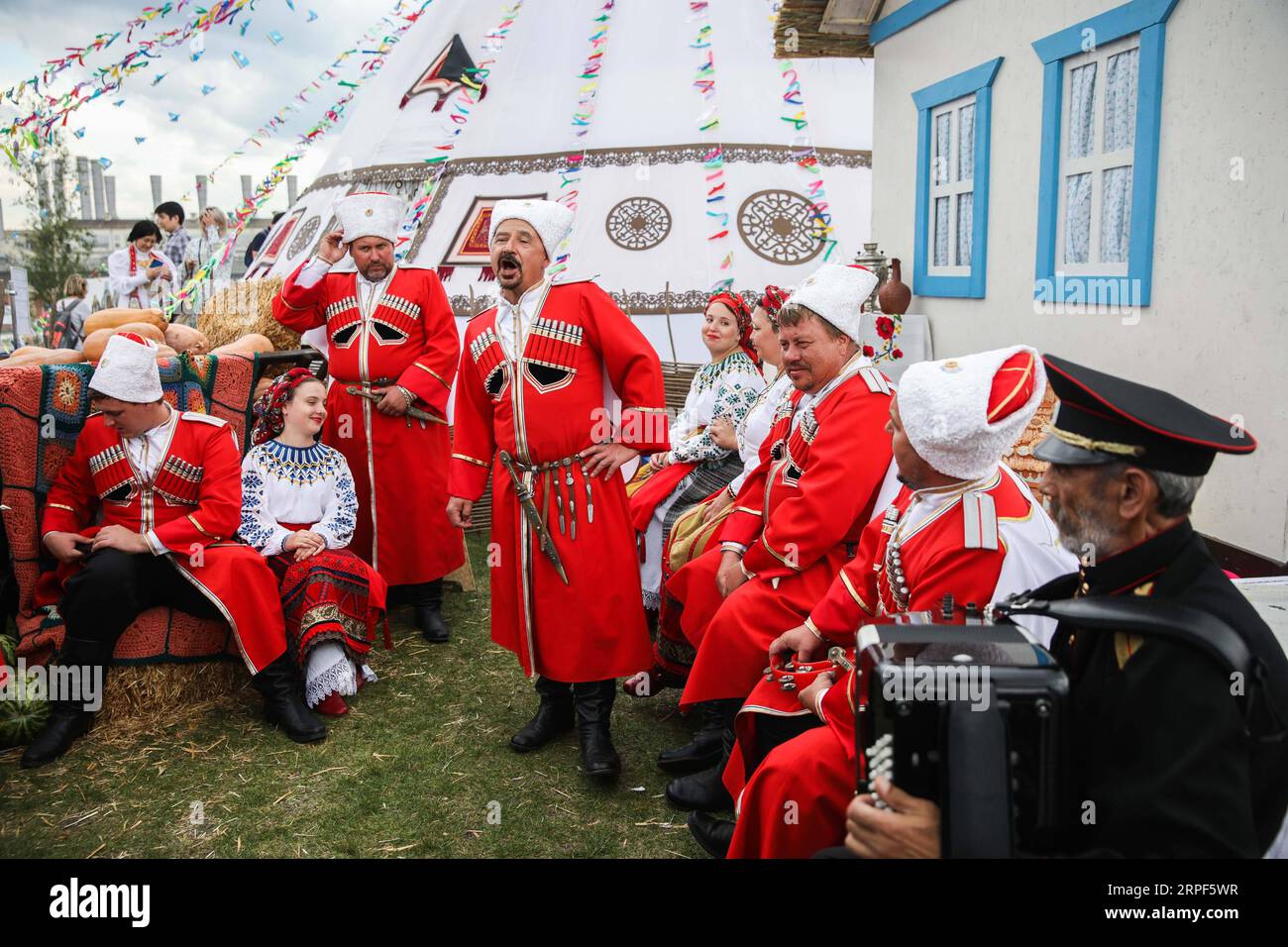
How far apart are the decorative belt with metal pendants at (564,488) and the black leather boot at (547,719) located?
651 mm

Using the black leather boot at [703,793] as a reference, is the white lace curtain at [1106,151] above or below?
above

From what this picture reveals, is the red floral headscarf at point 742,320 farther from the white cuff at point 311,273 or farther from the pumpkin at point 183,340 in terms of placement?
the pumpkin at point 183,340

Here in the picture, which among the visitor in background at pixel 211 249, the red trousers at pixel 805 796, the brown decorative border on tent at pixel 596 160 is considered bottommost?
the red trousers at pixel 805 796

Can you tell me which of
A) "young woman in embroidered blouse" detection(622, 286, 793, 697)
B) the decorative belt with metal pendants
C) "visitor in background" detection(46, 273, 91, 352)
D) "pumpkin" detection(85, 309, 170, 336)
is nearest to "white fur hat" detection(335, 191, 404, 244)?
"pumpkin" detection(85, 309, 170, 336)

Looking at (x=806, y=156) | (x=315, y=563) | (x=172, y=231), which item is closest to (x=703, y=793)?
(x=315, y=563)

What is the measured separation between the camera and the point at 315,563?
4.11 m

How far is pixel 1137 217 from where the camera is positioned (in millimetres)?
4492

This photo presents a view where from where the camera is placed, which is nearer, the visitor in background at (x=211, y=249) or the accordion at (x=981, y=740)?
the accordion at (x=981, y=740)

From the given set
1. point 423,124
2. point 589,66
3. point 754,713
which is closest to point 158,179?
point 423,124

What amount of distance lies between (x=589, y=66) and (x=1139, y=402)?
857cm

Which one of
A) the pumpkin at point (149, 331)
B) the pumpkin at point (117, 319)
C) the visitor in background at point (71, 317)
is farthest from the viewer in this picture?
the visitor in background at point (71, 317)

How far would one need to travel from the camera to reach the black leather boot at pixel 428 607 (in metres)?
5.01

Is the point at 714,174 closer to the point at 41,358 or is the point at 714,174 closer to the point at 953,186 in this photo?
the point at 953,186

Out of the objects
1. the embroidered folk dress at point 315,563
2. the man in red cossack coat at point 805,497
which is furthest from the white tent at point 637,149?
the man in red cossack coat at point 805,497
